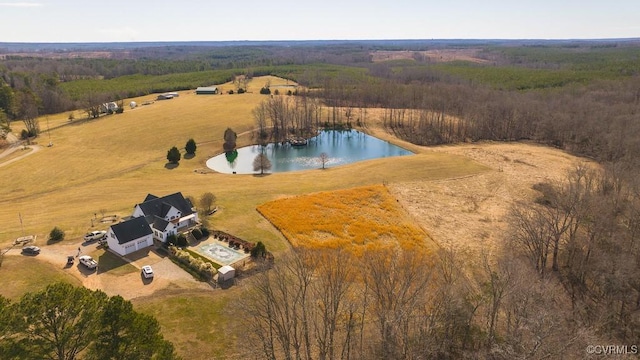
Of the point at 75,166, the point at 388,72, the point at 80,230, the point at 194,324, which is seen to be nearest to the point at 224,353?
the point at 194,324

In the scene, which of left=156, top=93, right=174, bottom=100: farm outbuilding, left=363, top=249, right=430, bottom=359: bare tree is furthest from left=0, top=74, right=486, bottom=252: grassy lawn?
left=156, top=93, right=174, bottom=100: farm outbuilding

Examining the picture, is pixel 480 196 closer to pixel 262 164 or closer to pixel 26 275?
pixel 262 164

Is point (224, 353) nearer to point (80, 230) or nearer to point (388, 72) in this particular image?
point (80, 230)

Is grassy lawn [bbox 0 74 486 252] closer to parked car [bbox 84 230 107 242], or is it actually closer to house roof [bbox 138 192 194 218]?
parked car [bbox 84 230 107 242]

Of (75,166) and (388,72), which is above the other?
(388,72)

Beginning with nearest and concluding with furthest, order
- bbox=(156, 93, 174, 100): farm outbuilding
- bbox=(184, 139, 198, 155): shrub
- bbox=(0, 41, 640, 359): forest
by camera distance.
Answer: bbox=(0, 41, 640, 359): forest < bbox=(184, 139, 198, 155): shrub < bbox=(156, 93, 174, 100): farm outbuilding

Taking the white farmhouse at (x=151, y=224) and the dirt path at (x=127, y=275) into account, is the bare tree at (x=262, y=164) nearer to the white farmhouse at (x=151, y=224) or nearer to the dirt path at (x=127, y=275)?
the white farmhouse at (x=151, y=224)

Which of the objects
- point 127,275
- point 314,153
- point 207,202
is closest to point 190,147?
point 314,153

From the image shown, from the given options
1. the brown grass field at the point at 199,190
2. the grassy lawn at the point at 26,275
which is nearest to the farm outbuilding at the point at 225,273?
the brown grass field at the point at 199,190
